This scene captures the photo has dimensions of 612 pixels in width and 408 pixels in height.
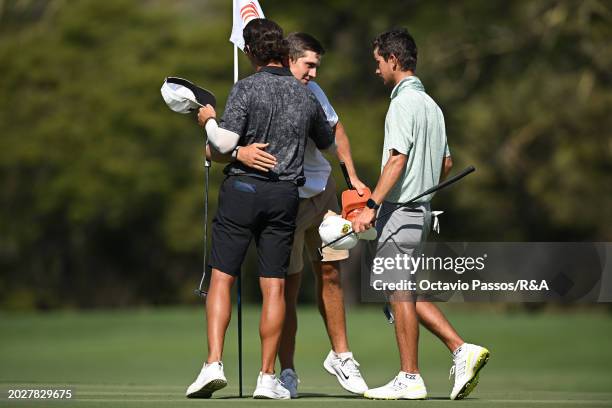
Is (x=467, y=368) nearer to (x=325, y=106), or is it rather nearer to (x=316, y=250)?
(x=316, y=250)

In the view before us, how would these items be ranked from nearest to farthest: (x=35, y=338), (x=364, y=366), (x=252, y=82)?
(x=252, y=82)
(x=364, y=366)
(x=35, y=338)

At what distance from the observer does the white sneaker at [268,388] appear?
6.94m

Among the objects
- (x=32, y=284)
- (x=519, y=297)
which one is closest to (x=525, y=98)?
(x=32, y=284)

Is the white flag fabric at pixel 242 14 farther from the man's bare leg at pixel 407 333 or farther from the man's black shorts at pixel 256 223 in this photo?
the man's bare leg at pixel 407 333

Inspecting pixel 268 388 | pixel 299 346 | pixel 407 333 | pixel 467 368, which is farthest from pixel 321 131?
pixel 299 346

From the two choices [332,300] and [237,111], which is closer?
[237,111]

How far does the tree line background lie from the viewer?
3394 centimetres

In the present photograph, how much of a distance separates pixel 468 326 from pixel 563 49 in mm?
7379

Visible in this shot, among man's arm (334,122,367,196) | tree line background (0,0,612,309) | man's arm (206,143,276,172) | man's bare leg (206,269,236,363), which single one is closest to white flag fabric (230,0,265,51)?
man's arm (334,122,367,196)

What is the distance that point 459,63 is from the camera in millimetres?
31672

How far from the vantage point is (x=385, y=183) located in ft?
23.3

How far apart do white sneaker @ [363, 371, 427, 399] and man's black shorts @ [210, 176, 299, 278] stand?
826 mm

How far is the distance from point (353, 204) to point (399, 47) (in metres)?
0.92

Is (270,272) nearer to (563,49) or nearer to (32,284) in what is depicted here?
(563,49)
